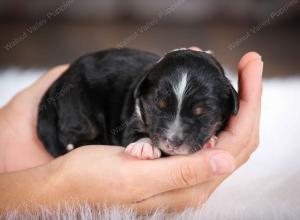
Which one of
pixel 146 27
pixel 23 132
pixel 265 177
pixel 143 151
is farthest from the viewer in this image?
pixel 146 27

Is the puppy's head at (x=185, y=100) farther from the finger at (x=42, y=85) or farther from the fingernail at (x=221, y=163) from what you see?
the finger at (x=42, y=85)

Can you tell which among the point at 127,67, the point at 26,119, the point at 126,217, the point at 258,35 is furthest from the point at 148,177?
the point at 258,35

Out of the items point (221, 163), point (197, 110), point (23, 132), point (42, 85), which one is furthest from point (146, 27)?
point (221, 163)

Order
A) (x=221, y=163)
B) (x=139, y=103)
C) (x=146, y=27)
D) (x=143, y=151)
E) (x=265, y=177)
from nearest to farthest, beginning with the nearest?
(x=221, y=163) < (x=143, y=151) < (x=139, y=103) < (x=265, y=177) < (x=146, y=27)

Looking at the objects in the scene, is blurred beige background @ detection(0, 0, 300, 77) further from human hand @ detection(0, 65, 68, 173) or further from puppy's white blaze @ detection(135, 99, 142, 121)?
puppy's white blaze @ detection(135, 99, 142, 121)

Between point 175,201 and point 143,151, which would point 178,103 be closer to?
point 143,151

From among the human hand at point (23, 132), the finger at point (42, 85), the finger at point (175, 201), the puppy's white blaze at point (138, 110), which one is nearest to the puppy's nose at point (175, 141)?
the finger at point (175, 201)

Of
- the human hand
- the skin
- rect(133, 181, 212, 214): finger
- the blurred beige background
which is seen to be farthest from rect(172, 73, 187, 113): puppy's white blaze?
the blurred beige background

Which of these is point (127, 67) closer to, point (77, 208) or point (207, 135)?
point (207, 135)
